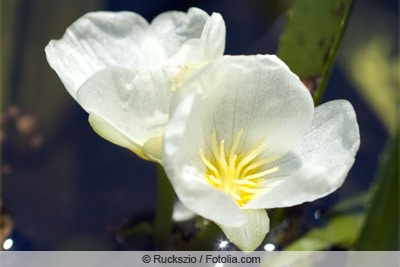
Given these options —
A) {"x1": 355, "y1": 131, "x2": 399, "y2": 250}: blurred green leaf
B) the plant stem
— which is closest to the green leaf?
{"x1": 355, "y1": 131, "x2": 399, "y2": 250}: blurred green leaf

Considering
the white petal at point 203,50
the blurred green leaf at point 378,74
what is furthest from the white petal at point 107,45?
the blurred green leaf at point 378,74

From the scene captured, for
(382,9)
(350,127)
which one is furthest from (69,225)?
(382,9)

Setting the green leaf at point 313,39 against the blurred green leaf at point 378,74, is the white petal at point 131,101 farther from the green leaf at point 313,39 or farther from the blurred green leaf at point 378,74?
the blurred green leaf at point 378,74

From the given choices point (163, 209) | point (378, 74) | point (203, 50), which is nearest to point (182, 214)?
point (163, 209)

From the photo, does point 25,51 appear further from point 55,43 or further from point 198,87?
point 198,87

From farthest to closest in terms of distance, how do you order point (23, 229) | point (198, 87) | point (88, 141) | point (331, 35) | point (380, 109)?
point (380, 109)
point (88, 141)
point (23, 229)
point (331, 35)
point (198, 87)

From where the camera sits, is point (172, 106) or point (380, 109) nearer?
point (172, 106)

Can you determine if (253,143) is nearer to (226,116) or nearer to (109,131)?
(226,116)
